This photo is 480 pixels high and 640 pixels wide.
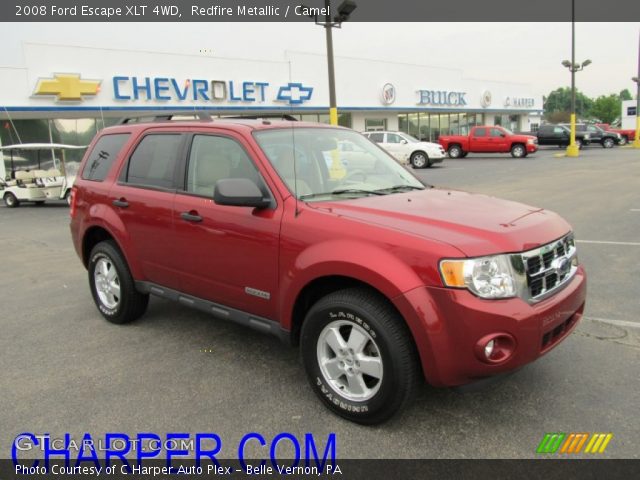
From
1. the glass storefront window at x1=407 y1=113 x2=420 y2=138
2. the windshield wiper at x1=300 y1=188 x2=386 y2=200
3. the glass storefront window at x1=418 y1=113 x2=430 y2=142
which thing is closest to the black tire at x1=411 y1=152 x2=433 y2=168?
the glass storefront window at x1=407 y1=113 x2=420 y2=138

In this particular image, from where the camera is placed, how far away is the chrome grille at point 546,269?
118 inches

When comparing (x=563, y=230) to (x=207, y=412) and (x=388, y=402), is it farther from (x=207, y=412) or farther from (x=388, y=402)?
(x=207, y=412)

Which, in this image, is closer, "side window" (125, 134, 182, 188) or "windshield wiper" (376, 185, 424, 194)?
"windshield wiper" (376, 185, 424, 194)

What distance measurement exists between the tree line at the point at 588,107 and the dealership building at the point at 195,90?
71.0 meters

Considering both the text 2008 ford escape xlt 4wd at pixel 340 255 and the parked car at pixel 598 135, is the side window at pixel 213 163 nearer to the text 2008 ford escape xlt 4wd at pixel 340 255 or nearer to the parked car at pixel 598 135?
the text 2008 ford escape xlt 4wd at pixel 340 255

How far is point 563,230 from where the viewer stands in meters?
3.46

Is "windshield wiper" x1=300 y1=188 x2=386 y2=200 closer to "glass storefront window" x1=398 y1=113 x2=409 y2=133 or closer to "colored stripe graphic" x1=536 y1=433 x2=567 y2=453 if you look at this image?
"colored stripe graphic" x1=536 y1=433 x2=567 y2=453

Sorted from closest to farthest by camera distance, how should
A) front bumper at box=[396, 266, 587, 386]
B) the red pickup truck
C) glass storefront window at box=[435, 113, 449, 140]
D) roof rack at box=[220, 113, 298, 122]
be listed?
front bumper at box=[396, 266, 587, 386] < roof rack at box=[220, 113, 298, 122] < the red pickup truck < glass storefront window at box=[435, 113, 449, 140]

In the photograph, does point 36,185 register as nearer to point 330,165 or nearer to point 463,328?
point 330,165

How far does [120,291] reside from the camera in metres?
4.95

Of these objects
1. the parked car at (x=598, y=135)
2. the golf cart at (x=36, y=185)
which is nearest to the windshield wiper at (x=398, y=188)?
the golf cart at (x=36, y=185)

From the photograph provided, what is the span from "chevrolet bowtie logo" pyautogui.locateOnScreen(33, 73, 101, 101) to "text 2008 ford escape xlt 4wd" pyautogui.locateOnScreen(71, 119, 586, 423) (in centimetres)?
1863

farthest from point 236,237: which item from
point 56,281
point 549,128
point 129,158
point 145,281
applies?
point 549,128

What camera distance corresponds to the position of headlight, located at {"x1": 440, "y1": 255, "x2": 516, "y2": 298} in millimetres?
2809
